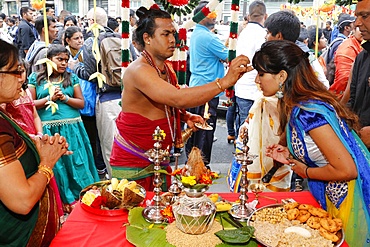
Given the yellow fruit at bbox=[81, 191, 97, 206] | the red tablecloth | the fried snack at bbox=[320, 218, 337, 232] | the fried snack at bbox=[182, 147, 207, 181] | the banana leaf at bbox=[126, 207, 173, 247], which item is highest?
the fried snack at bbox=[182, 147, 207, 181]

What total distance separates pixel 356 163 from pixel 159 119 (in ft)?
3.56

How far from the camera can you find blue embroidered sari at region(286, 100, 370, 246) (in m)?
1.59

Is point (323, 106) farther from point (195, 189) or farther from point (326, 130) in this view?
point (195, 189)

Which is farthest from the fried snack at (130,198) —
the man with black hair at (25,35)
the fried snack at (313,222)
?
the man with black hair at (25,35)

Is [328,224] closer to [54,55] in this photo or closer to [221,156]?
[54,55]

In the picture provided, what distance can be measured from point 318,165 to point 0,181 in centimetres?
130

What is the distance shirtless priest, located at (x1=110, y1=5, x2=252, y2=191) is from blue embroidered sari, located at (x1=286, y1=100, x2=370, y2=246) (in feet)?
1.70

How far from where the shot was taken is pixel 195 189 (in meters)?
1.40

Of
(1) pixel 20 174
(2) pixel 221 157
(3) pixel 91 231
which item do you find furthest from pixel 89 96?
(1) pixel 20 174

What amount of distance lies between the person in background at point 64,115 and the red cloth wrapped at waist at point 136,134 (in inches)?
42.1

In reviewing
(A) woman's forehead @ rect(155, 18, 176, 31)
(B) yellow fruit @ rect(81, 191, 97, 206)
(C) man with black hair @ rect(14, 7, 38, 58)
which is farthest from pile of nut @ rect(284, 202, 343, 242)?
(C) man with black hair @ rect(14, 7, 38, 58)

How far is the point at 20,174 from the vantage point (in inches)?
51.0

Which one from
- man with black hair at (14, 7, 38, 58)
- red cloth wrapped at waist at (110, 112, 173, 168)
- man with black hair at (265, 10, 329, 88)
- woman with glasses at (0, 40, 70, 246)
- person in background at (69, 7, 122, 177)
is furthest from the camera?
man with black hair at (14, 7, 38, 58)

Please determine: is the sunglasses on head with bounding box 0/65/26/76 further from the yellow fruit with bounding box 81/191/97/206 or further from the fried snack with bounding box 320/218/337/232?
the fried snack with bounding box 320/218/337/232
